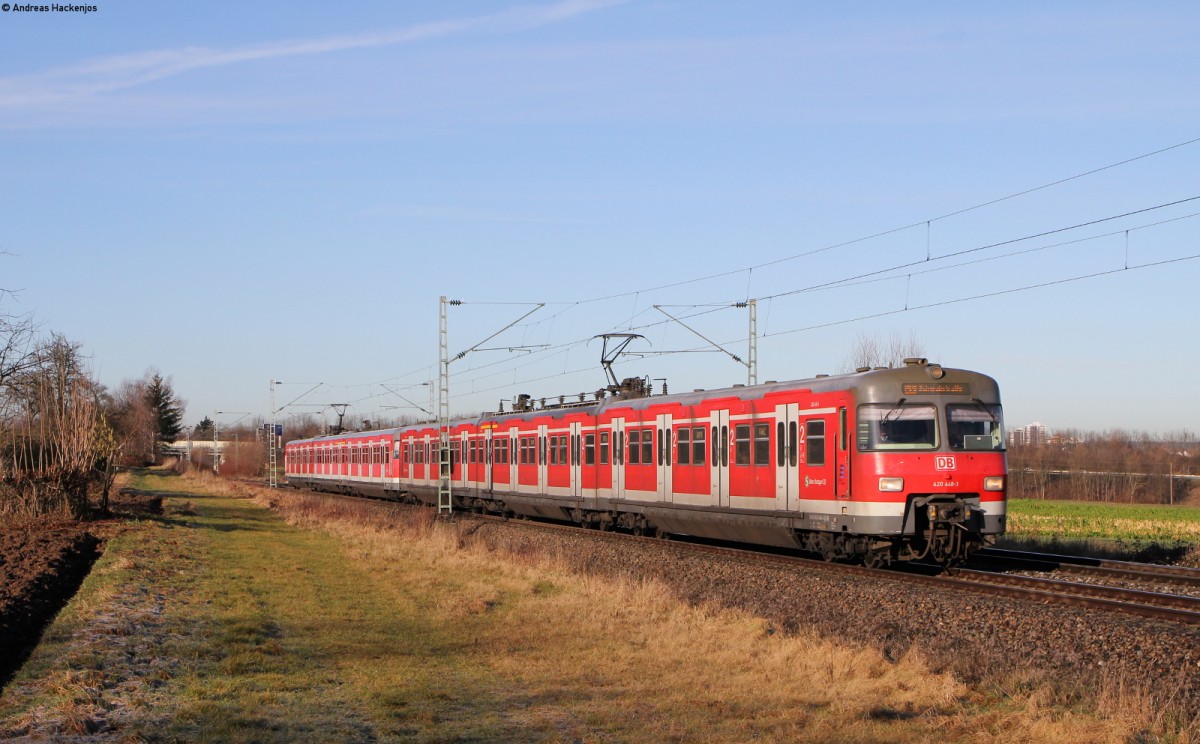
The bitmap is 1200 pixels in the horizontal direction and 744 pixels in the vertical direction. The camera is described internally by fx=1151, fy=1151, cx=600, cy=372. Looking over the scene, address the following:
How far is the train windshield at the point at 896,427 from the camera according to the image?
17.8 m

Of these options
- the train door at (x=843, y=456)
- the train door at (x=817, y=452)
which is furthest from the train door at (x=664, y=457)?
the train door at (x=843, y=456)

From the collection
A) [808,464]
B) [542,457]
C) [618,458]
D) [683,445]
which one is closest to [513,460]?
[542,457]

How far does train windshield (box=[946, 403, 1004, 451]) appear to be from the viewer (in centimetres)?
1800

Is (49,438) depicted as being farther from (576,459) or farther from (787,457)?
(787,457)

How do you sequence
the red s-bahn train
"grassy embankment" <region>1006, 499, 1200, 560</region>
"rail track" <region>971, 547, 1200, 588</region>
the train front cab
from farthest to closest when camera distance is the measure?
"grassy embankment" <region>1006, 499, 1200, 560</region> < the red s-bahn train < the train front cab < "rail track" <region>971, 547, 1200, 588</region>

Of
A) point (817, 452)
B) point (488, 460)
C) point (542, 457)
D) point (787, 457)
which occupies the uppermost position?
point (817, 452)

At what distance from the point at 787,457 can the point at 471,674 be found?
1000cm

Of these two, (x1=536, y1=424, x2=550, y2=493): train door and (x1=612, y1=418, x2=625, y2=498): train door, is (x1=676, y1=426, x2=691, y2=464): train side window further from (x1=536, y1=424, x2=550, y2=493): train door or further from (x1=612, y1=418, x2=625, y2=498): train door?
(x1=536, y1=424, x2=550, y2=493): train door

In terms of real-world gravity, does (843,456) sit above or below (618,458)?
above

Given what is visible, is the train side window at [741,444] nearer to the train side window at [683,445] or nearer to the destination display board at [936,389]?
the train side window at [683,445]

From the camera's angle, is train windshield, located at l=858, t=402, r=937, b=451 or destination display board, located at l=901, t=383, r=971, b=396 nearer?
train windshield, located at l=858, t=402, r=937, b=451

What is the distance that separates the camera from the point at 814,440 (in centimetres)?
1908

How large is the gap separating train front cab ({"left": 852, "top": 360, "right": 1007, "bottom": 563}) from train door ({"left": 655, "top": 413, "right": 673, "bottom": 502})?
7.17 m

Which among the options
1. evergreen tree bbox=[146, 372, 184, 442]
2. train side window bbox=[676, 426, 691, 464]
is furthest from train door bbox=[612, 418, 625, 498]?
evergreen tree bbox=[146, 372, 184, 442]
